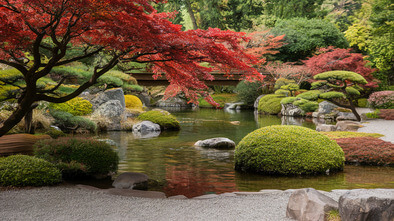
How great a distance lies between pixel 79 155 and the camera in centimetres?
612

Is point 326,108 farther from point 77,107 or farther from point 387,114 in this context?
point 77,107

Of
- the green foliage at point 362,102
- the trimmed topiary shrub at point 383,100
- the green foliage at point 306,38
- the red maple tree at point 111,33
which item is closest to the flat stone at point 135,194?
the red maple tree at point 111,33

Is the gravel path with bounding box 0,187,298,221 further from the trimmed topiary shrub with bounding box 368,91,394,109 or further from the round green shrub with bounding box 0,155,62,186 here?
the trimmed topiary shrub with bounding box 368,91,394,109

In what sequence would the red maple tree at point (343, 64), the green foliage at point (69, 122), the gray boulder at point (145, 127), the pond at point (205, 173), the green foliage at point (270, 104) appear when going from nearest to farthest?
1. the pond at point (205, 173)
2. the green foliage at point (69, 122)
3. the gray boulder at point (145, 127)
4. the red maple tree at point (343, 64)
5. the green foliage at point (270, 104)

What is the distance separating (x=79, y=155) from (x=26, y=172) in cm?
105

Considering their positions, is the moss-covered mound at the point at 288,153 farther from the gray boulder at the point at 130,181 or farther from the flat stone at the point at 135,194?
the flat stone at the point at 135,194

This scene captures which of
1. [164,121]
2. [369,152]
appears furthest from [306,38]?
[369,152]

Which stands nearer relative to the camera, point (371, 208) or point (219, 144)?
point (371, 208)

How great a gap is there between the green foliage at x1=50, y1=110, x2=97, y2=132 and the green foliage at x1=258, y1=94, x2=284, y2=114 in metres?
→ 14.2

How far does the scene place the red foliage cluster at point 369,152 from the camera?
25.2 ft

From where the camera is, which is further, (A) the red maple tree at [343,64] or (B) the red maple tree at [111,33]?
(A) the red maple tree at [343,64]

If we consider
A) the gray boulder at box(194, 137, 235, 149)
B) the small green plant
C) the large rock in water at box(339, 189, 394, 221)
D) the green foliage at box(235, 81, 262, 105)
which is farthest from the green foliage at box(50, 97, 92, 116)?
the green foliage at box(235, 81, 262, 105)

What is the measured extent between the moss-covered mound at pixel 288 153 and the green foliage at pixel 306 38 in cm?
2210

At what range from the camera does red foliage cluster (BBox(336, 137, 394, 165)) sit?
769cm
